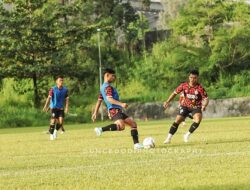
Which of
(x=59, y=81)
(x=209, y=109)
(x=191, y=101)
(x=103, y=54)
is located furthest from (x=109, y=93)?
(x=103, y=54)

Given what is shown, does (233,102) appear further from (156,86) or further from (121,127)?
(121,127)

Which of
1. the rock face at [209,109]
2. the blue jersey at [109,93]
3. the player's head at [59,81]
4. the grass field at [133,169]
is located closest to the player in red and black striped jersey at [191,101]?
the blue jersey at [109,93]

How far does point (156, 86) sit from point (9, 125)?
50.5 feet

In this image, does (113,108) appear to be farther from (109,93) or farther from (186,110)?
(186,110)

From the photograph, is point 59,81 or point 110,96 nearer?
point 110,96

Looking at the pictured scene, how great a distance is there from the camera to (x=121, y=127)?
1428 centimetres

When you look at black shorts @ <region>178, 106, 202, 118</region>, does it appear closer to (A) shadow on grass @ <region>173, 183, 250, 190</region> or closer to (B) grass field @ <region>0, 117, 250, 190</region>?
(B) grass field @ <region>0, 117, 250, 190</region>

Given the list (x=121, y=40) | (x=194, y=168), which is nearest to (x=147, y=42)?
(x=121, y=40)

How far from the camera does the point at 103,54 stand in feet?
189

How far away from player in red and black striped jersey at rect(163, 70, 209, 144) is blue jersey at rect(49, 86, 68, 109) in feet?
20.4

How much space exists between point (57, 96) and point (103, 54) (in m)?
36.5

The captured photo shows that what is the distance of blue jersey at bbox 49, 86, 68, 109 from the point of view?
70.1 feet

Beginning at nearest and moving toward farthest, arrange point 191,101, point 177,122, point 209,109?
point 177,122 < point 191,101 < point 209,109

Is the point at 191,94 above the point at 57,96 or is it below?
above
